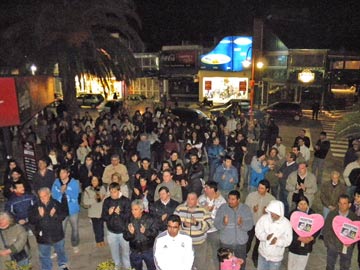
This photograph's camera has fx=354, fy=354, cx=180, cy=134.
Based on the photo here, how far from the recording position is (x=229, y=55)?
118ft

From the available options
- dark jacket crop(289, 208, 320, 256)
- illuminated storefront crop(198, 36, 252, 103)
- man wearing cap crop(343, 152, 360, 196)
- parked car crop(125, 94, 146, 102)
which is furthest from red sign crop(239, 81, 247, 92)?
dark jacket crop(289, 208, 320, 256)

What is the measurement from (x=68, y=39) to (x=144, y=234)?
571 inches

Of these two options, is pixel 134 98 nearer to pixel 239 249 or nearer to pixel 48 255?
Answer: pixel 48 255

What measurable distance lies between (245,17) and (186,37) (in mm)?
10151

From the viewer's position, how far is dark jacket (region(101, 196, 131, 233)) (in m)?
6.05

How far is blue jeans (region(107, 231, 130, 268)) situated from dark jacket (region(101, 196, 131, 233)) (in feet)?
0.45

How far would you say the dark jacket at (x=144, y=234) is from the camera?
Answer: 5.69m

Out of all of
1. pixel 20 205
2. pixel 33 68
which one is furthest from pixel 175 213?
pixel 33 68

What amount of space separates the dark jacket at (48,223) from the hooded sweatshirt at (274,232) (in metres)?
3.38

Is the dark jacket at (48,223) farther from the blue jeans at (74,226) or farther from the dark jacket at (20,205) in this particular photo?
the blue jeans at (74,226)

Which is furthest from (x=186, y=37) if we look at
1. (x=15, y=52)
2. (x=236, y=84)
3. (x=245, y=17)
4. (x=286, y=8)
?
(x=15, y=52)

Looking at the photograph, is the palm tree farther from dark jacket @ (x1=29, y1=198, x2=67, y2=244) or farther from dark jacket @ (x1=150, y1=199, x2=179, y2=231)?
dark jacket @ (x1=150, y1=199, x2=179, y2=231)

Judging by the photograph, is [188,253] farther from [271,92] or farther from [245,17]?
[245,17]

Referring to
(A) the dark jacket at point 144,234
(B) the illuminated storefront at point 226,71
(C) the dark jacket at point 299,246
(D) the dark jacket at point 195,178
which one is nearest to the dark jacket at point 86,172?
(D) the dark jacket at point 195,178
